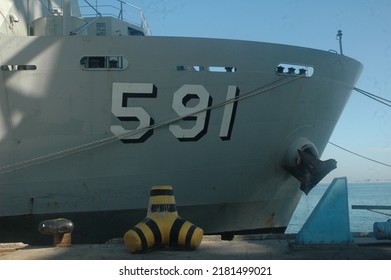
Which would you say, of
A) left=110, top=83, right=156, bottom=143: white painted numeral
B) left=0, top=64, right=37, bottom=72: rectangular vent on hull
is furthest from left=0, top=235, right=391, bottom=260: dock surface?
left=0, top=64, right=37, bottom=72: rectangular vent on hull

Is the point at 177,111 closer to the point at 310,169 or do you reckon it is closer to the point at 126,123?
the point at 126,123

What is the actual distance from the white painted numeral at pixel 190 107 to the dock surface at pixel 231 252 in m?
2.22

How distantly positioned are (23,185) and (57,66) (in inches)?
77.4

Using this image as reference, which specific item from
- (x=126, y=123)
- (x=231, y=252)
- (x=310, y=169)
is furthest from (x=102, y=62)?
(x=310, y=169)

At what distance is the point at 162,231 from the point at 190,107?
9.03ft

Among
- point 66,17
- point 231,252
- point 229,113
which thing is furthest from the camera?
point 66,17

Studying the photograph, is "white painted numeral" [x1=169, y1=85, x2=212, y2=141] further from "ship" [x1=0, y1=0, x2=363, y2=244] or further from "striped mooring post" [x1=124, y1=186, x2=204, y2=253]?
"striped mooring post" [x1=124, y1=186, x2=204, y2=253]

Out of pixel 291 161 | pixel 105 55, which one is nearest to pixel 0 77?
pixel 105 55

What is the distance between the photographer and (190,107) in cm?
723

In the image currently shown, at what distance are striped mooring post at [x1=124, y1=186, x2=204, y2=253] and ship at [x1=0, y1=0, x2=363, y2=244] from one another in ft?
7.31

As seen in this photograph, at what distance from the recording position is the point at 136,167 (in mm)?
7289

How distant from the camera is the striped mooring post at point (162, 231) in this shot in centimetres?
481
